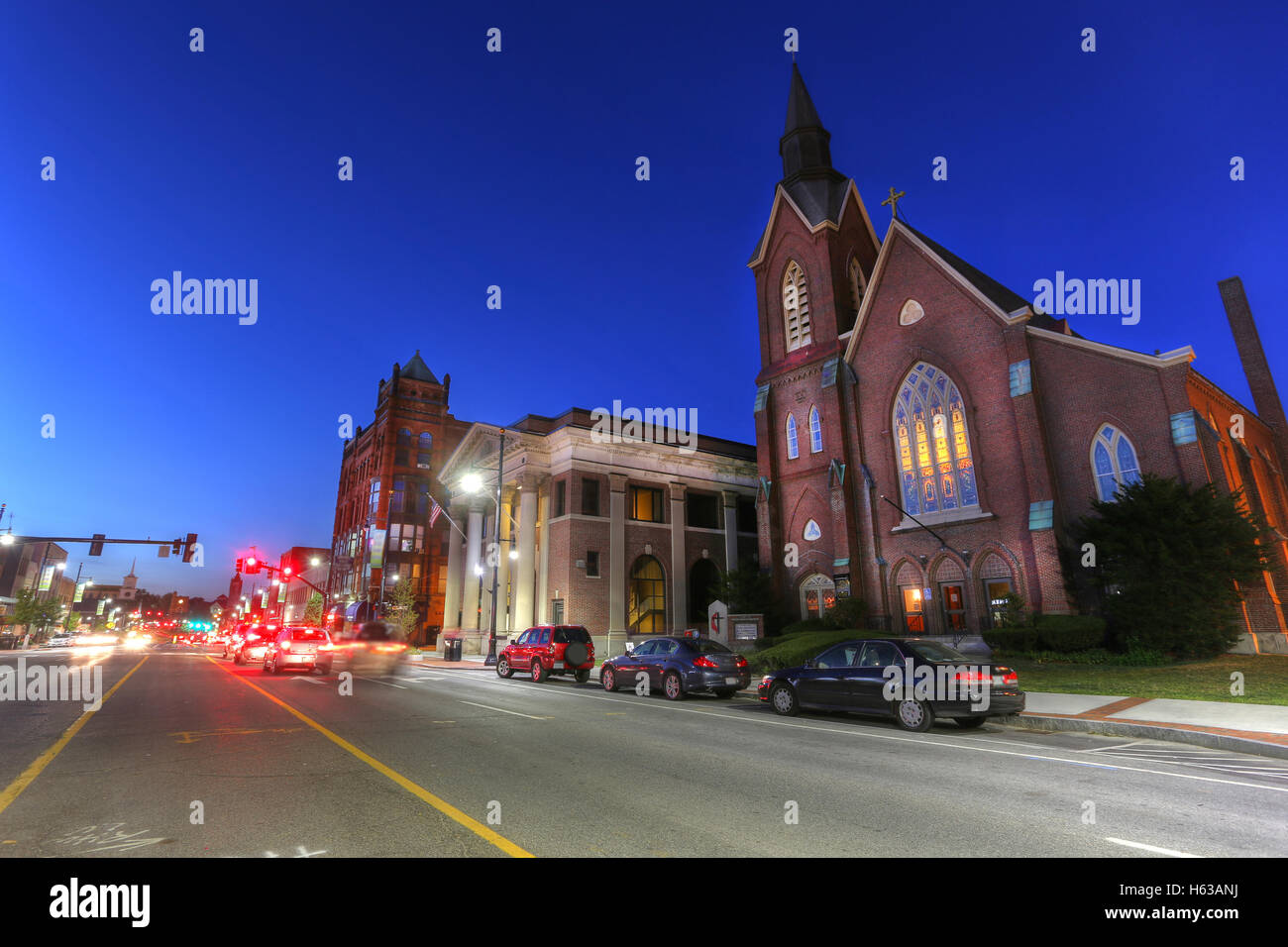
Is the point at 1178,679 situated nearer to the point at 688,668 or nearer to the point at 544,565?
the point at 688,668

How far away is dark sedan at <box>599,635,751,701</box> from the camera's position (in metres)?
16.0

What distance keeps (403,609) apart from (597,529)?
986 inches

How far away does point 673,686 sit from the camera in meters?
16.4

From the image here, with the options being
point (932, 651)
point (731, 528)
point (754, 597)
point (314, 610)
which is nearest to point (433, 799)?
point (932, 651)

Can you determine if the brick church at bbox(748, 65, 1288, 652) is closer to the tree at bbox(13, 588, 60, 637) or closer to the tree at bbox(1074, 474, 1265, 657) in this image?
the tree at bbox(1074, 474, 1265, 657)

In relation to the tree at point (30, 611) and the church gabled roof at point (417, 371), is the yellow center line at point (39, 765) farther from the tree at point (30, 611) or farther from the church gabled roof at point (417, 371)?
the tree at point (30, 611)

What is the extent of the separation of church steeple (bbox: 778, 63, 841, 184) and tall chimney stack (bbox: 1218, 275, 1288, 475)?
2132 centimetres

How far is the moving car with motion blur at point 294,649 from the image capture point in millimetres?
22906

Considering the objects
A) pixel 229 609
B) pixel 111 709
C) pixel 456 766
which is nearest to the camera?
pixel 456 766

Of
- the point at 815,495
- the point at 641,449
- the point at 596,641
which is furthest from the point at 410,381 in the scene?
the point at 815,495

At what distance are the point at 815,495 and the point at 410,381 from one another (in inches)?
2206

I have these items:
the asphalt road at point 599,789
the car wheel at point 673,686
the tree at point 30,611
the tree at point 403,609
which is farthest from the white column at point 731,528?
the tree at point 30,611
